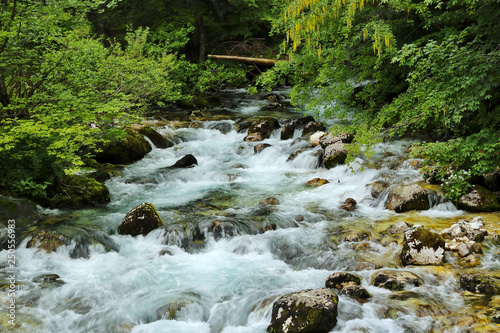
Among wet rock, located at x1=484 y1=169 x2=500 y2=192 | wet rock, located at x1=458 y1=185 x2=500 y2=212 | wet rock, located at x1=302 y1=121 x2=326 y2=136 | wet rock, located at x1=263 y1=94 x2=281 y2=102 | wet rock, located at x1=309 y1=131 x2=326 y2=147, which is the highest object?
wet rock, located at x1=263 y1=94 x2=281 y2=102

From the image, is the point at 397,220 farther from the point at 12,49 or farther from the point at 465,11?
the point at 12,49

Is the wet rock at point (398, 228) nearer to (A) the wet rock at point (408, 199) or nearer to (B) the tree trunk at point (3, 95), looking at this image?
(A) the wet rock at point (408, 199)

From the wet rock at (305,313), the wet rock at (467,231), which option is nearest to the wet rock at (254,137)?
the wet rock at (467,231)

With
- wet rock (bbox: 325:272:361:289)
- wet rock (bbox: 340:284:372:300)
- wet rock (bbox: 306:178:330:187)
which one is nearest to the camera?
wet rock (bbox: 340:284:372:300)

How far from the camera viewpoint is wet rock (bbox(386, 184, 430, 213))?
368 inches

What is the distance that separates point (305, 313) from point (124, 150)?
1121 cm

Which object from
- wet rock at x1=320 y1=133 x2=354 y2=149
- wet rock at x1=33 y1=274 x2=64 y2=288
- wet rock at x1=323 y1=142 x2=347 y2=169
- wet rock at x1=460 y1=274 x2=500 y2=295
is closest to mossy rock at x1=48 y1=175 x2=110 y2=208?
wet rock at x1=33 y1=274 x2=64 y2=288

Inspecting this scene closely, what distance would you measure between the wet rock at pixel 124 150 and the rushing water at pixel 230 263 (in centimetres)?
161

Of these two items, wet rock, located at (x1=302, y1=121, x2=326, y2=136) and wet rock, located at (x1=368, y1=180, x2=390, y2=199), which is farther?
wet rock, located at (x1=302, y1=121, x2=326, y2=136)

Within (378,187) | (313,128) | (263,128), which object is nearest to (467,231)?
(378,187)

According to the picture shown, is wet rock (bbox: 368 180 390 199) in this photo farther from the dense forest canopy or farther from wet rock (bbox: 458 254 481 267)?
wet rock (bbox: 458 254 481 267)

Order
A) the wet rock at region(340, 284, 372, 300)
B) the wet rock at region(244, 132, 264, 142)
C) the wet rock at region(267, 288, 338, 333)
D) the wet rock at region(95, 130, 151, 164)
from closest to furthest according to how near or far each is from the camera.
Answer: the wet rock at region(267, 288, 338, 333) < the wet rock at region(340, 284, 372, 300) < the wet rock at region(95, 130, 151, 164) < the wet rock at region(244, 132, 264, 142)

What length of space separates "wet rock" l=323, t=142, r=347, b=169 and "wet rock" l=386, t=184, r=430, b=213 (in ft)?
10.8

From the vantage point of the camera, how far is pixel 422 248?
688 centimetres
